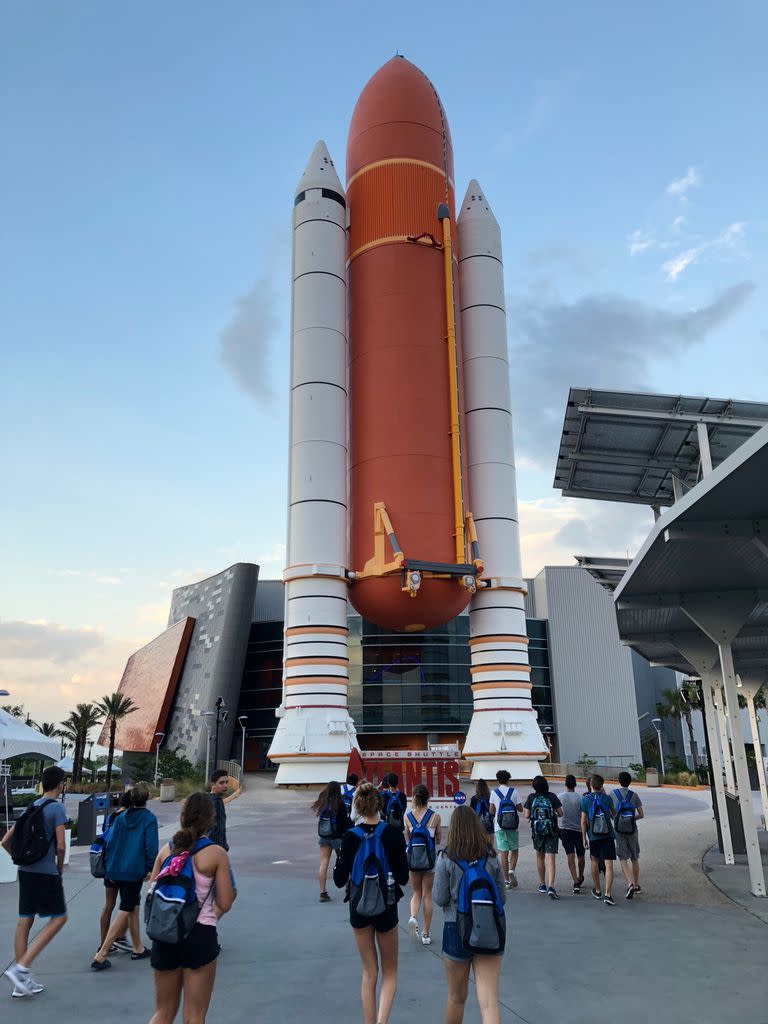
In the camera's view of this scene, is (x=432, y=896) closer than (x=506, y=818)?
Yes

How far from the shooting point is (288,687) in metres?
30.8

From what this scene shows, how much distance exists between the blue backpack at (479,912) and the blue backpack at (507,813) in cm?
618

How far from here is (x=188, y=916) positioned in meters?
4.53

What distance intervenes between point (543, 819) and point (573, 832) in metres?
0.89

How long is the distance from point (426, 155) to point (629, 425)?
27.5 meters

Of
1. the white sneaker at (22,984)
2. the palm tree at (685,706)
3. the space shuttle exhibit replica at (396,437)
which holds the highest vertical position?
the space shuttle exhibit replica at (396,437)

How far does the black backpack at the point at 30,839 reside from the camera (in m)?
6.70

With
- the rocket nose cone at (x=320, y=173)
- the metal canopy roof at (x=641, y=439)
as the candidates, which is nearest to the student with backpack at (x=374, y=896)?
the metal canopy roof at (x=641, y=439)

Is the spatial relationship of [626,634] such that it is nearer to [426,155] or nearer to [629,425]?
[629,425]

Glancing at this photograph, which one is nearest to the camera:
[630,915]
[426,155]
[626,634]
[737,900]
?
[630,915]

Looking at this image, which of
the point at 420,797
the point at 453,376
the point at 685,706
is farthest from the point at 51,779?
the point at 685,706

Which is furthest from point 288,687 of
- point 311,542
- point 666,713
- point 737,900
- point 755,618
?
point 666,713

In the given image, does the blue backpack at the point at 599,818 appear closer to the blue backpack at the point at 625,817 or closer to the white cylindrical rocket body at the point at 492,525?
the blue backpack at the point at 625,817

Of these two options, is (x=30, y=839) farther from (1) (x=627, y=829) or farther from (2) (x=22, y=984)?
(1) (x=627, y=829)
